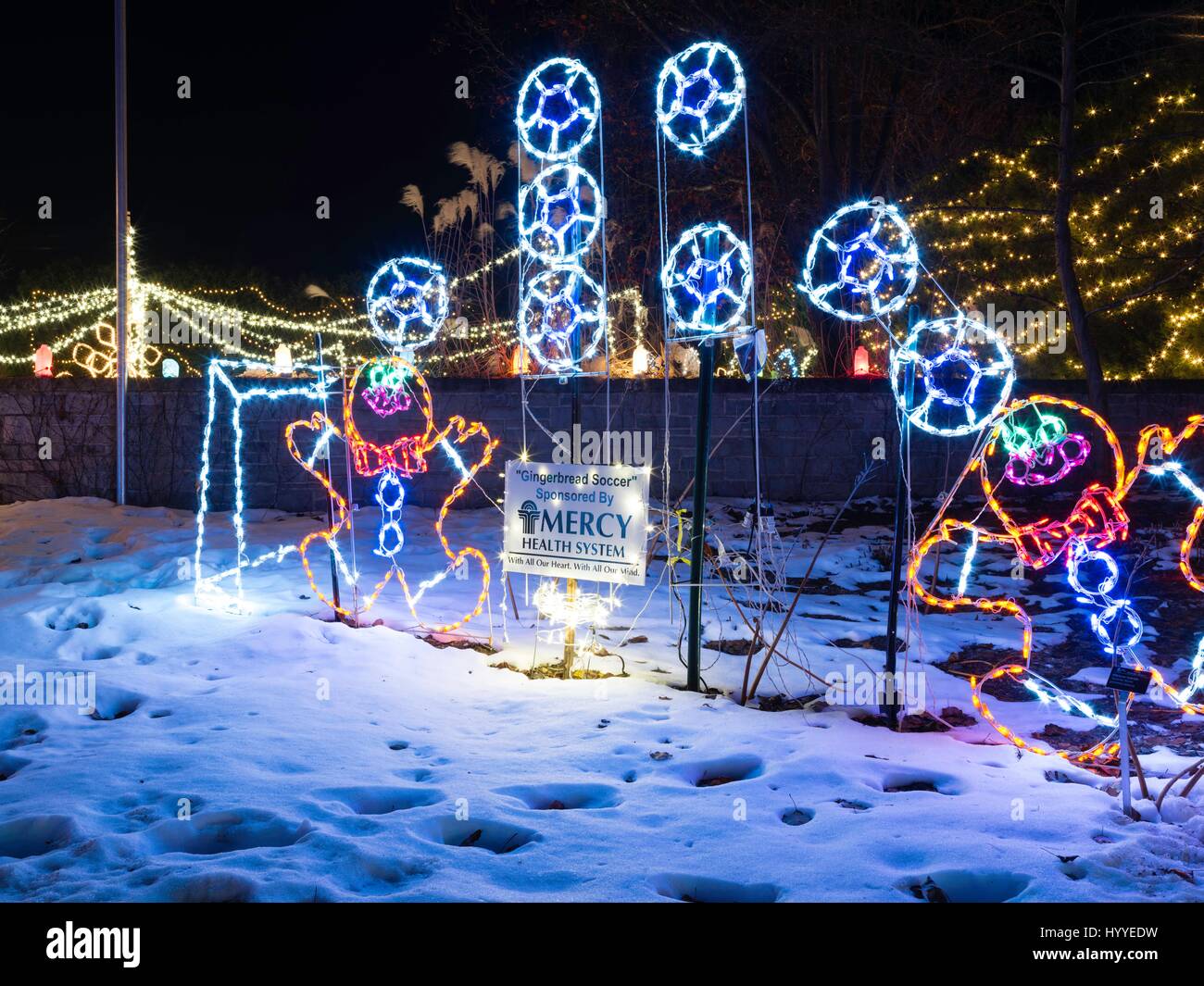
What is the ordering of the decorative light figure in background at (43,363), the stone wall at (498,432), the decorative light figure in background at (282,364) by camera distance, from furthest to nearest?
the decorative light figure in background at (282,364), the decorative light figure in background at (43,363), the stone wall at (498,432)

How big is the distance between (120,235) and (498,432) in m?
4.35

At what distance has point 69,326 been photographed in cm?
1972

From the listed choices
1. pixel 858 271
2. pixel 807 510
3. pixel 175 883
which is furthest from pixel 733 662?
pixel 807 510

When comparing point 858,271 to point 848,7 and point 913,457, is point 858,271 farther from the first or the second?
point 848,7

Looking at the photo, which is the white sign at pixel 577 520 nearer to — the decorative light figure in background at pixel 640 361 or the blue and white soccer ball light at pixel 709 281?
the blue and white soccer ball light at pixel 709 281

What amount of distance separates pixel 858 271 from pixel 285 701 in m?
3.60

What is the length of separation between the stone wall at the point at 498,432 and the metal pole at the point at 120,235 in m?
0.61

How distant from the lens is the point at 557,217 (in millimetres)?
6125

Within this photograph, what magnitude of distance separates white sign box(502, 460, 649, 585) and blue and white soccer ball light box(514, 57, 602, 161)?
75.5 inches

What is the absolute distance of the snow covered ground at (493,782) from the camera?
2.91 meters

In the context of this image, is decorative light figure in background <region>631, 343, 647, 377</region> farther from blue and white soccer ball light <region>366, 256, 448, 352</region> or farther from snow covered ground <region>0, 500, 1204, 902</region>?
snow covered ground <region>0, 500, 1204, 902</region>

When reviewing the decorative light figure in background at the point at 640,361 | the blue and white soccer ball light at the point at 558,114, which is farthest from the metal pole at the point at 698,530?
the decorative light figure in background at the point at 640,361

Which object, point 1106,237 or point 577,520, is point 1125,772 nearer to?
point 577,520
